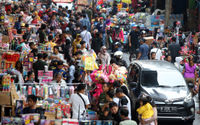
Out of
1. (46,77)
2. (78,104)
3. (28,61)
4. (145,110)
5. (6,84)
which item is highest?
(28,61)

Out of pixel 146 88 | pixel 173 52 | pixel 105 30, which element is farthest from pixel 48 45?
pixel 105 30

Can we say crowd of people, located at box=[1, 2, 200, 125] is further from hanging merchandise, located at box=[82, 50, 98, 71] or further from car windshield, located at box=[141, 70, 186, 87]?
car windshield, located at box=[141, 70, 186, 87]

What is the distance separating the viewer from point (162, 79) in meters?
16.0

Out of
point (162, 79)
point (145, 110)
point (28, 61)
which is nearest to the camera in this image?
point (145, 110)

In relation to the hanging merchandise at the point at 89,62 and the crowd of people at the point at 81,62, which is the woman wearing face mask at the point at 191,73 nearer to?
the crowd of people at the point at 81,62

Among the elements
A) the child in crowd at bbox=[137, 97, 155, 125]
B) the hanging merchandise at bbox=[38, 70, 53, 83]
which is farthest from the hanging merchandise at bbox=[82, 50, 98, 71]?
the child in crowd at bbox=[137, 97, 155, 125]

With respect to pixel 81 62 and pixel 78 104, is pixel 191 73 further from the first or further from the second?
pixel 78 104

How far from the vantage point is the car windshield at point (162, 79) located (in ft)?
52.2

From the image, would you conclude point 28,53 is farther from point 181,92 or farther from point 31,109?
point 31,109

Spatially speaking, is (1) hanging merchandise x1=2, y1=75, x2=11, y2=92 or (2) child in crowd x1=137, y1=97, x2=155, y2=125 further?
(1) hanging merchandise x1=2, y1=75, x2=11, y2=92

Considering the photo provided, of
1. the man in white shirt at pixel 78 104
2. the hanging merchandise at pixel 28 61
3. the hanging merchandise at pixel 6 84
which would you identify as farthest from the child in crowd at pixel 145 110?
the hanging merchandise at pixel 28 61

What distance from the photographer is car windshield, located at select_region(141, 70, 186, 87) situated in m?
15.9

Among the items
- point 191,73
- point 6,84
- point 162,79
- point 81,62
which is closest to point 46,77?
point 6,84

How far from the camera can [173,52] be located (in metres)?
22.3
